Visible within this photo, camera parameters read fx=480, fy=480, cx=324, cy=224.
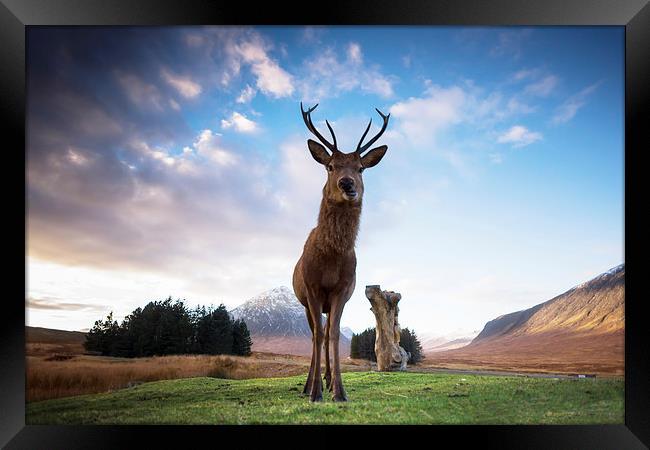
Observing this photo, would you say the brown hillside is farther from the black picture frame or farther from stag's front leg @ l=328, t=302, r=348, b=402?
stag's front leg @ l=328, t=302, r=348, b=402

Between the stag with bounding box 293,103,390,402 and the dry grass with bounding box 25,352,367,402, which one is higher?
the stag with bounding box 293,103,390,402

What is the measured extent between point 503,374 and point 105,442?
5.99 meters

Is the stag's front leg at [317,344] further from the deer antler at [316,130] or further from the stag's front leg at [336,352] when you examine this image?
the deer antler at [316,130]

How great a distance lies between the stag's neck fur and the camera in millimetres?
5371

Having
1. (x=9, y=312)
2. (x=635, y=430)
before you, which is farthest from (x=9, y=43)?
(x=635, y=430)

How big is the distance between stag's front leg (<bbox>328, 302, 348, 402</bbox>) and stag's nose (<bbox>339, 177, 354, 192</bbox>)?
1.35 meters

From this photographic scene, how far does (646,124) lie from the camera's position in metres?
5.16

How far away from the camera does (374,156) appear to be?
5621 mm

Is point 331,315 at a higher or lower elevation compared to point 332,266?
lower

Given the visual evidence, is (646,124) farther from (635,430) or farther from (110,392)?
(110,392)

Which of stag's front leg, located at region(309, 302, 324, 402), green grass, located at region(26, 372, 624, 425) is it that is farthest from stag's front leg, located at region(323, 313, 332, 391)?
green grass, located at region(26, 372, 624, 425)

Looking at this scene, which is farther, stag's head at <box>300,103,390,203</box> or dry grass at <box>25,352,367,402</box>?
dry grass at <box>25,352,367,402</box>

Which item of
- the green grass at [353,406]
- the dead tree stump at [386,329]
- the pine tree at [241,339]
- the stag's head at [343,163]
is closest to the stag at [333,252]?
the stag's head at [343,163]

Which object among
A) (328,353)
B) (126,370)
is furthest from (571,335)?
(126,370)
